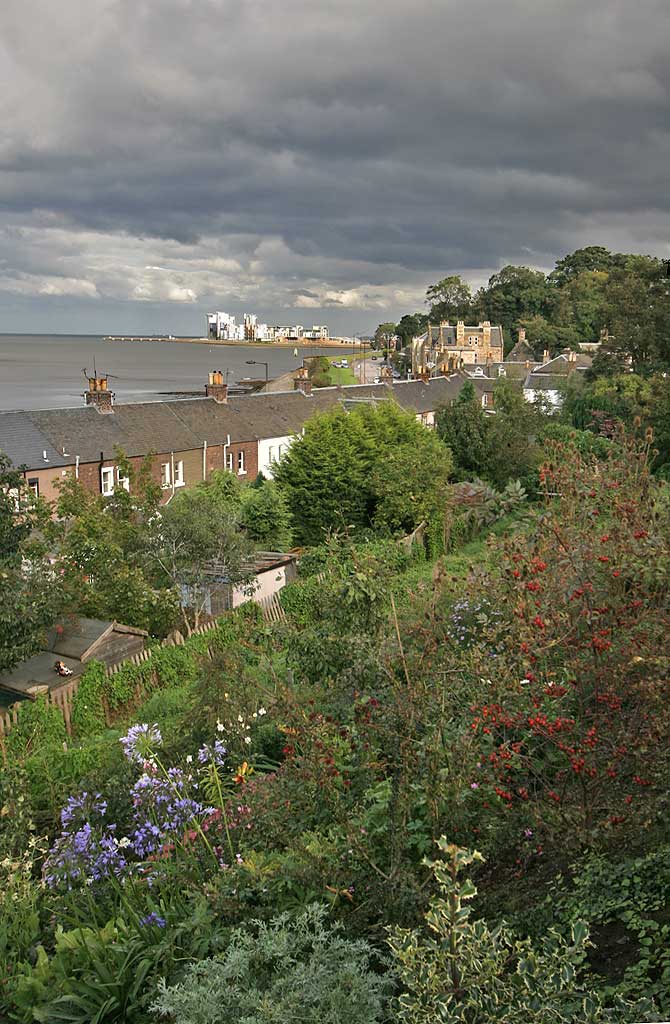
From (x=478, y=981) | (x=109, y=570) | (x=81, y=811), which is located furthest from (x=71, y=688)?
(x=478, y=981)

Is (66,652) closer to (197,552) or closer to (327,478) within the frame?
(197,552)

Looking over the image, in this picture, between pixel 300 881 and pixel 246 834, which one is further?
pixel 246 834

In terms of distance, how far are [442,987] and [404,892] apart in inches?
51.3

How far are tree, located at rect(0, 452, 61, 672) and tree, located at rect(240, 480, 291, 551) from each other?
9.03 meters

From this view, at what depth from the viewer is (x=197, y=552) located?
1850 cm

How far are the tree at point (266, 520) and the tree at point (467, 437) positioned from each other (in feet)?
38.0

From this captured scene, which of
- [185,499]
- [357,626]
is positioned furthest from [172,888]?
[185,499]

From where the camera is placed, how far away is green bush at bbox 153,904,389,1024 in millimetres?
3588

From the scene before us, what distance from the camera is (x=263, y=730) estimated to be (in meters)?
8.63

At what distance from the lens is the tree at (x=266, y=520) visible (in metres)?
25.1

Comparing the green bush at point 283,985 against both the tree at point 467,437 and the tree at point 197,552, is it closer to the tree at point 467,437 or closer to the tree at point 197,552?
the tree at point 197,552

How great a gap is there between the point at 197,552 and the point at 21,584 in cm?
472

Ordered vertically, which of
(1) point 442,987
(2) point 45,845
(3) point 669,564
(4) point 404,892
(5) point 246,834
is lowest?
(2) point 45,845

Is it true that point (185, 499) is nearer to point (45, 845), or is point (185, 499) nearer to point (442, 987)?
point (45, 845)
